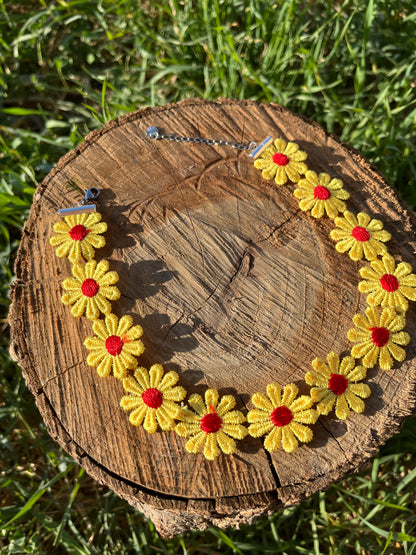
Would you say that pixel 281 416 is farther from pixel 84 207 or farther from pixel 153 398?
pixel 84 207

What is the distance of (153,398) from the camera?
1546 millimetres

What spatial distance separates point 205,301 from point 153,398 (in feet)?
1.20

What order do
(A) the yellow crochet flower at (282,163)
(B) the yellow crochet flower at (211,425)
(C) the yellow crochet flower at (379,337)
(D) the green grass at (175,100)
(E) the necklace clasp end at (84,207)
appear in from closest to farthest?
(B) the yellow crochet flower at (211,425), (C) the yellow crochet flower at (379,337), (E) the necklace clasp end at (84,207), (A) the yellow crochet flower at (282,163), (D) the green grass at (175,100)

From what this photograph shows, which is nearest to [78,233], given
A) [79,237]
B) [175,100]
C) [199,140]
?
[79,237]

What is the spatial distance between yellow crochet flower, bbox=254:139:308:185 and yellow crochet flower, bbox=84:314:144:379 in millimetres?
762

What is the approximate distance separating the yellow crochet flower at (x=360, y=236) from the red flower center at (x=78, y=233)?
0.88 m

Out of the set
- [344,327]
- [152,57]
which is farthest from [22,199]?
[344,327]

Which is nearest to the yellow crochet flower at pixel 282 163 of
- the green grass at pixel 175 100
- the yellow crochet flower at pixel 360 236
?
the yellow crochet flower at pixel 360 236

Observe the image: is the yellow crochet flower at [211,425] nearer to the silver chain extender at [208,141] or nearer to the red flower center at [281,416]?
the red flower center at [281,416]

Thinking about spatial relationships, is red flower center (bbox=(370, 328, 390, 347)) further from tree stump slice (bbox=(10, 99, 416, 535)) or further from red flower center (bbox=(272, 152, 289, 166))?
red flower center (bbox=(272, 152, 289, 166))

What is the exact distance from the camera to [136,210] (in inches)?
71.8

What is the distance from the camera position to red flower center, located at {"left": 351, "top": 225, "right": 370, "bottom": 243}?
5.89 feet

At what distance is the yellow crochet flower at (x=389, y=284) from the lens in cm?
174

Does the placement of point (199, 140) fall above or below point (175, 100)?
below
